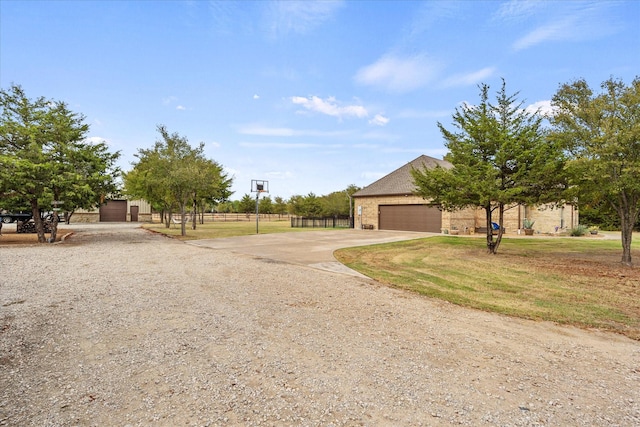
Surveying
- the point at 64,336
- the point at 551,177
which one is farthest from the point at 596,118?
the point at 64,336

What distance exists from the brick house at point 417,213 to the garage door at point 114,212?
36868 mm

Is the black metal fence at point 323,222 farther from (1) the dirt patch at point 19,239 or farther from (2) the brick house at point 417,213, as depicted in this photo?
(1) the dirt patch at point 19,239

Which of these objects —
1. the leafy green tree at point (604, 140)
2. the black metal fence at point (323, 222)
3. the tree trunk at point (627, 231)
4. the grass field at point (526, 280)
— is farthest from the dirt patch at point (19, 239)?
the tree trunk at point (627, 231)

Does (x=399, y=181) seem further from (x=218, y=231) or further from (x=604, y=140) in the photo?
(x=604, y=140)

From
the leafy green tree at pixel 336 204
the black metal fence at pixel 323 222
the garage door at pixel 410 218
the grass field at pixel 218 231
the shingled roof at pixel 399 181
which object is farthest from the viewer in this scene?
the leafy green tree at pixel 336 204

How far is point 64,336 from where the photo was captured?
4398 millimetres

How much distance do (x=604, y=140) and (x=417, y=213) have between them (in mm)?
16968

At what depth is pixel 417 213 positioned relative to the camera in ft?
85.7

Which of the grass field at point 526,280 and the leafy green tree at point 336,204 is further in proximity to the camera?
the leafy green tree at point 336,204

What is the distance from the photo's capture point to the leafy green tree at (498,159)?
444 inches

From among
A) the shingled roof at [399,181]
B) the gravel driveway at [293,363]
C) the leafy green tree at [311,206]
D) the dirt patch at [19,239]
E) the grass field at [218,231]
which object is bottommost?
the gravel driveway at [293,363]

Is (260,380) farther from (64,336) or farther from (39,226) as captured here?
(39,226)

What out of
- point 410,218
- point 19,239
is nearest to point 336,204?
point 410,218

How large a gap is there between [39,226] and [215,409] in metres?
19.3
